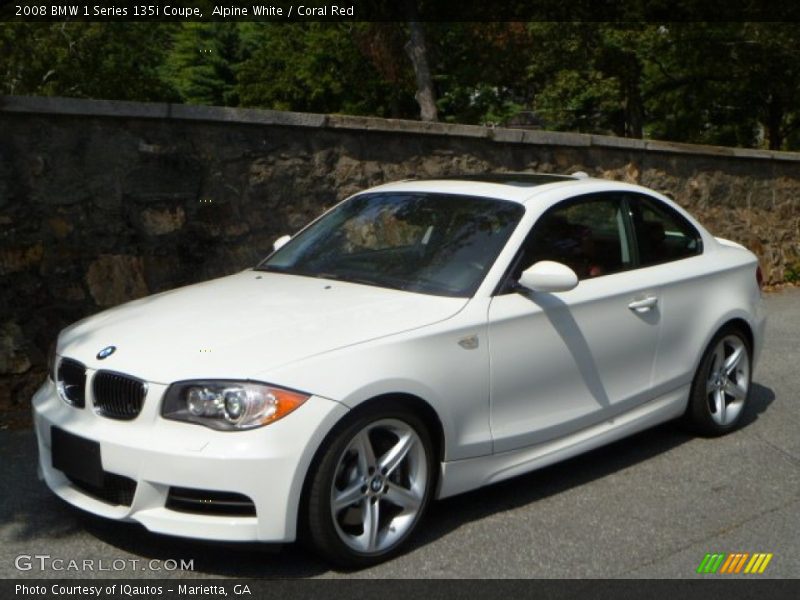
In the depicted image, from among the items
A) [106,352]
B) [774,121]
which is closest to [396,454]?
[106,352]

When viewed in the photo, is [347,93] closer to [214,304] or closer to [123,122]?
[123,122]

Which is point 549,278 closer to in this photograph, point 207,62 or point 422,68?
point 422,68

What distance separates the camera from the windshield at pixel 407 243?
526cm

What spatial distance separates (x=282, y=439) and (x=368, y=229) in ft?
6.62

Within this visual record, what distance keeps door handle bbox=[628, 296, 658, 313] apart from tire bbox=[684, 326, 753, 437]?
2.16ft

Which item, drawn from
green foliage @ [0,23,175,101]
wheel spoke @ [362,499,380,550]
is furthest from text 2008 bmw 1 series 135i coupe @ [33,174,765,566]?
green foliage @ [0,23,175,101]

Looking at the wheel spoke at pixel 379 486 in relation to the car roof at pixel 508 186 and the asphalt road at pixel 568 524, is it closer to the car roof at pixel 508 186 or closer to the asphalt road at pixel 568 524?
the asphalt road at pixel 568 524

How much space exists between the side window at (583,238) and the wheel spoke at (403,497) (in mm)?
1226

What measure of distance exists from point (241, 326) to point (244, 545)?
0.93 metres

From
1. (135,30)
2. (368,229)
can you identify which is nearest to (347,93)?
(135,30)

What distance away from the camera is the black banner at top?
18328 millimetres

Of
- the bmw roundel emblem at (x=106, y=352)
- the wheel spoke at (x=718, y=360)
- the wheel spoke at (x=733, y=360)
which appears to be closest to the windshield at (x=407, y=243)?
the bmw roundel emblem at (x=106, y=352)

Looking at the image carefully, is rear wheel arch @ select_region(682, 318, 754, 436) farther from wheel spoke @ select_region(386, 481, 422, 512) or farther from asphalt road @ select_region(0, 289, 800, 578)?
wheel spoke @ select_region(386, 481, 422, 512)

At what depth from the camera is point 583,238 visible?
19.0ft
